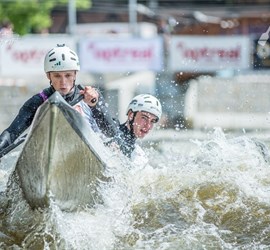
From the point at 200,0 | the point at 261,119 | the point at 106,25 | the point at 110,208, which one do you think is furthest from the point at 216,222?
the point at 200,0

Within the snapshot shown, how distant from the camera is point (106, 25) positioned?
30.1 meters

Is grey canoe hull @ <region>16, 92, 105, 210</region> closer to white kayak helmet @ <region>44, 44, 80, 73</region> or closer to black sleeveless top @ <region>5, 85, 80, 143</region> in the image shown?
black sleeveless top @ <region>5, 85, 80, 143</region>

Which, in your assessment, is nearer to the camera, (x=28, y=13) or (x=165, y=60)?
(x=165, y=60)

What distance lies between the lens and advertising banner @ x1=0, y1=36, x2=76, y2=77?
23156 millimetres

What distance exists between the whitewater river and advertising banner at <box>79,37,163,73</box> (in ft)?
41.0

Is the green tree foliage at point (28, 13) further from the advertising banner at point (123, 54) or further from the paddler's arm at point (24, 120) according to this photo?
the paddler's arm at point (24, 120)

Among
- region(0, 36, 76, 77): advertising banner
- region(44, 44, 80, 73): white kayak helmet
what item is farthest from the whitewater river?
region(0, 36, 76, 77): advertising banner

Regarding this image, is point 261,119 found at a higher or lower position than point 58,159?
lower

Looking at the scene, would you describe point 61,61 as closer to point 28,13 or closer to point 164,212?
point 164,212

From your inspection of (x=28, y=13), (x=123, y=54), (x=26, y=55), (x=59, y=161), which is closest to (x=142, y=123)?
(x=59, y=161)

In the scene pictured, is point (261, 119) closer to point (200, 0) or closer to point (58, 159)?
point (58, 159)

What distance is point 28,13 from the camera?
3095 centimetres

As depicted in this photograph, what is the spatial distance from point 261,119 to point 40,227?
1078cm

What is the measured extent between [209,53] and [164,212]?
1407 centimetres
